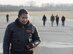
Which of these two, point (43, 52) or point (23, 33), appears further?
point (43, 52)

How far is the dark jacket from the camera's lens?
5.14 meters

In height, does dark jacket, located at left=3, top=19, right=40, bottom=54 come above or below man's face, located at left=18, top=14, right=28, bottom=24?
below

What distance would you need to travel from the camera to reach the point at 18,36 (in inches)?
203

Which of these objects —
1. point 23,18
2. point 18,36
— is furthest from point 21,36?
point 23,18

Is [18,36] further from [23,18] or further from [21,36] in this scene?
[23,18]

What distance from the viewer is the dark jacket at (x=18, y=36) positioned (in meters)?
5.14

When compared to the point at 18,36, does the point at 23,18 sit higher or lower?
higher

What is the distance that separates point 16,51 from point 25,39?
239mm

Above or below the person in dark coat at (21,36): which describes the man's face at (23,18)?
above

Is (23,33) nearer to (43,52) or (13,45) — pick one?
(13,45)

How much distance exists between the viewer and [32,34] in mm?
5281

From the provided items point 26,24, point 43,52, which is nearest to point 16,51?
point 26,24

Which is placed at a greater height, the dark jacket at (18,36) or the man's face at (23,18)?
the man's face at (23,18)

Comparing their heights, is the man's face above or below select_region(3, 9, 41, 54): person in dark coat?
above
